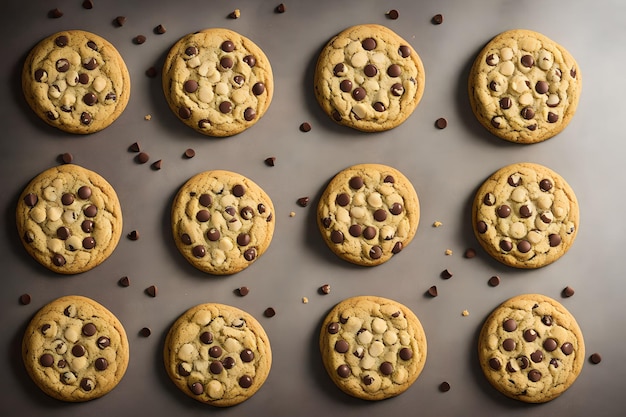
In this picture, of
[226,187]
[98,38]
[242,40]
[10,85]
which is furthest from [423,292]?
[10,85]

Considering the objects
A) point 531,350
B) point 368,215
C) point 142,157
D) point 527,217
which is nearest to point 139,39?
point 142,157

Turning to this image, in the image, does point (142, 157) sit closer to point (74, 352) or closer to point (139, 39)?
point (139, 39)

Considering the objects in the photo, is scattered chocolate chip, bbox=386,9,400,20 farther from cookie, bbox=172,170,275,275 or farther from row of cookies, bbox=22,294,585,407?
row of cookies, bbox=22,294,585,407

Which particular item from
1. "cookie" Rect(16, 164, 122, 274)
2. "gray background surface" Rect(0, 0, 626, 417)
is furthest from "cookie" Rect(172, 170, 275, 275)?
"cookie" Rect(16, 164, 122, 274)

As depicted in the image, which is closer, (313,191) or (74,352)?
(74,352)

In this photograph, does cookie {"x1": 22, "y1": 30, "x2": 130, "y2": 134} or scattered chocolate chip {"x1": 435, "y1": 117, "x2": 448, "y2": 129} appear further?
scattered chocolate chip {"x1": 435, "y1": 117, "x2": 448, "y2": 129}

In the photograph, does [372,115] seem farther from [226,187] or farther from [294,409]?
[294,409]
